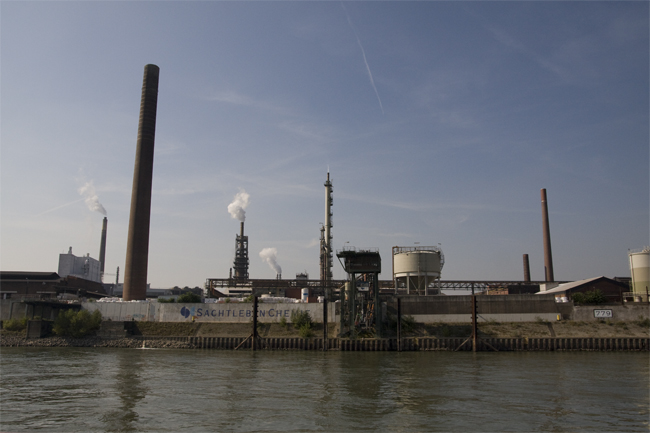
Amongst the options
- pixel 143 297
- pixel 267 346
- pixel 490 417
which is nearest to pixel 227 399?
pixel 490 417

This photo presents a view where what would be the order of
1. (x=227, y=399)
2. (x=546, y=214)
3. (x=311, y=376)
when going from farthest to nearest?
1. (x=546, y=214)
2. (x=311, y=376)
3. (x=227, y=399)

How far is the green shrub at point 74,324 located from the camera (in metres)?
58.7

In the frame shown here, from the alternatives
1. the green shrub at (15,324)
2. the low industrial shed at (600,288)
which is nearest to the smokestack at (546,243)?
the low industrial shed at (600,288)

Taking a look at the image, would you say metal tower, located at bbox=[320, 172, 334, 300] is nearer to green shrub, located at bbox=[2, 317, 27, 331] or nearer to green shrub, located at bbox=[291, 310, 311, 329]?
green shrub, located at bbox=[291, 310, 311, 329]

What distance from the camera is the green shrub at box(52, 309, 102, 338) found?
2311 inches

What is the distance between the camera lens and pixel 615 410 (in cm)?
2070

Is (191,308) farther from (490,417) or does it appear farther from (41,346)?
(490,417)

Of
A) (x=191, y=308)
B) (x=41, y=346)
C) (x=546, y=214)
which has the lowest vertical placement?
(x=41, y=346)

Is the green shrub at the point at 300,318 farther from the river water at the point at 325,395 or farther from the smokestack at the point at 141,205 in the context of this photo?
the smokestack at the point at 141,205

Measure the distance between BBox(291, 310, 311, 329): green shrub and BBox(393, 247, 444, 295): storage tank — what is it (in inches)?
606

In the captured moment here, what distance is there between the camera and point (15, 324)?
198 feet

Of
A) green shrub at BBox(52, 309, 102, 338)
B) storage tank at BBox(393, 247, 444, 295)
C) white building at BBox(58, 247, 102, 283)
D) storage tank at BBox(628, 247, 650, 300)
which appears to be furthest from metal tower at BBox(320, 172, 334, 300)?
white building at BBox(58, 247, 102, 283)

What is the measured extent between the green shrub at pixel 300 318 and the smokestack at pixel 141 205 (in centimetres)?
2428

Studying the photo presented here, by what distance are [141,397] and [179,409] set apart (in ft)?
12.5
